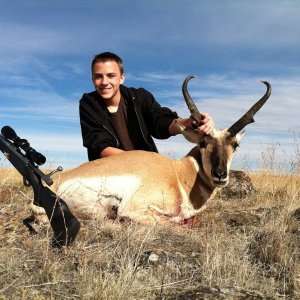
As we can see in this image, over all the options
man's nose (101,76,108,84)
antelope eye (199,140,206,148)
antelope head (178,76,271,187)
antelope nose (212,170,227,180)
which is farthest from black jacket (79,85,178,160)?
antelope nose (212,170,227,180)

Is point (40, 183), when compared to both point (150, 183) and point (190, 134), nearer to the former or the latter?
point (150, 183)

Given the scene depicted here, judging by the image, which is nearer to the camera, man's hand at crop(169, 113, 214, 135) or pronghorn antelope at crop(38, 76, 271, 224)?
pronghorn antelope at crop(38, 76, 271, 224)

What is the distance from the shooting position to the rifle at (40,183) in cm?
328

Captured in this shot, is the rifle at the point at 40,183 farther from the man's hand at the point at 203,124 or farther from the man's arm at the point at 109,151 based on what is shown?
the man's hand at the point at 203,124

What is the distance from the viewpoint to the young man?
22.1 feet

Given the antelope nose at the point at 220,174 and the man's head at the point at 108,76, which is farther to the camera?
the man's head at the point at 108,76

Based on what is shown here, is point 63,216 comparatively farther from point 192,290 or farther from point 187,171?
point 187,171

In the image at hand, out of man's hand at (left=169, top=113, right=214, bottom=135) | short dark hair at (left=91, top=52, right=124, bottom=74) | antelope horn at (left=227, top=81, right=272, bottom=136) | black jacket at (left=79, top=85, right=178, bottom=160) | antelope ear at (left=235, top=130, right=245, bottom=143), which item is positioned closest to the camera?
man's hand at (left=169, top=113, right=214, bottom=135)

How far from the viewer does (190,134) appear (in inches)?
238

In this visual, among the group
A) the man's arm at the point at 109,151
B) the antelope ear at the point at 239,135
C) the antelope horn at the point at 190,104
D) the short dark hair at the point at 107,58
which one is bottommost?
the man's arm at the point at 109,151

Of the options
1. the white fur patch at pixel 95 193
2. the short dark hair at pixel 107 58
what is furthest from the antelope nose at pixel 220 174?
the short dark hair at pixel 107 58

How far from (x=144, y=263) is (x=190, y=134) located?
3108mm

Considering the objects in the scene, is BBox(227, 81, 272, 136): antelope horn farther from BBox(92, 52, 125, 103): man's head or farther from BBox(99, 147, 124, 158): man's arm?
BBox(92, 52, 125, 103): man's head

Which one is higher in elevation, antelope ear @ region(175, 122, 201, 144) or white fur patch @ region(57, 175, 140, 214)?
antelope ear @ region(175, 122, 201, 144)
